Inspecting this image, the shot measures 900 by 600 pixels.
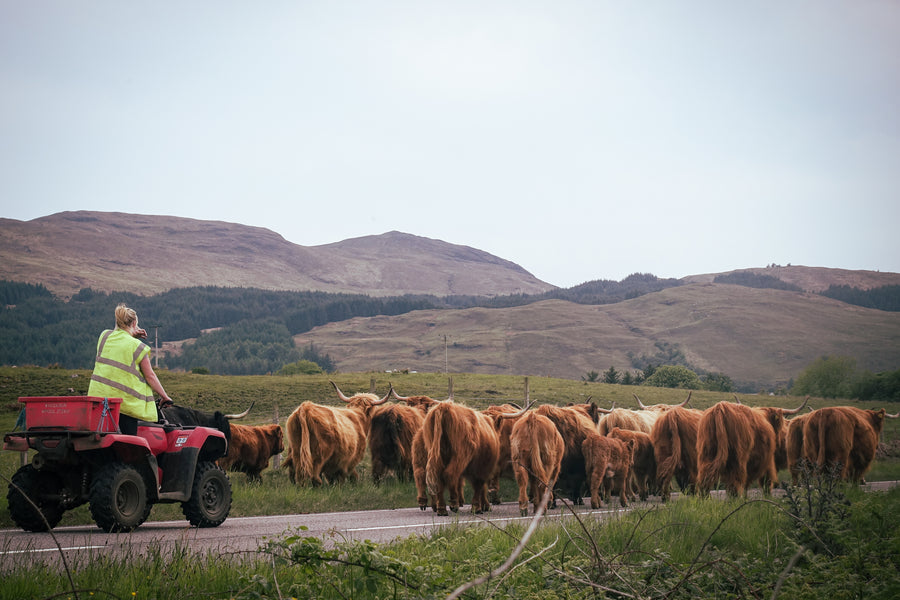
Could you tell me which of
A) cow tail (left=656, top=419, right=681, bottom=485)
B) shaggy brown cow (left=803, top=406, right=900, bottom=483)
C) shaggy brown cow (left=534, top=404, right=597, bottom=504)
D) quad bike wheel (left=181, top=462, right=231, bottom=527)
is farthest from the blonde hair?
shaggy brown cow (left=803, top=406, right=900, bottom=483)

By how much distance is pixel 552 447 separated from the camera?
12672 millimetres

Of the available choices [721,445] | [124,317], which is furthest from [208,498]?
[721,445]

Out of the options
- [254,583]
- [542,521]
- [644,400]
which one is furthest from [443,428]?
[644,400]

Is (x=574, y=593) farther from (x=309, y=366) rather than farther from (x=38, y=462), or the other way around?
(x=309, y=366)

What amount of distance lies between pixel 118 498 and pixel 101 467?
392 millimetres

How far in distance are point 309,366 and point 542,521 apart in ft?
335

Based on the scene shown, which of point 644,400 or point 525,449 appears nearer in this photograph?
point 525,449

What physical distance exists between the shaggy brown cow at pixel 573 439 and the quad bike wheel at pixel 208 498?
235 inches

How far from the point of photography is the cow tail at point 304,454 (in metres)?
16.0

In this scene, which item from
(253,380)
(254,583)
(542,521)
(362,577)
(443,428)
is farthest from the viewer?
(253,380)

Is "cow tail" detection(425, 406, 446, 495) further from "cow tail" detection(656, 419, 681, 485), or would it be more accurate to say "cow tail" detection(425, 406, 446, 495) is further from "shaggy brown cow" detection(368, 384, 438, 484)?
"cow tail" detection(656, 419, 681, 485)

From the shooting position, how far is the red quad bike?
8.43m

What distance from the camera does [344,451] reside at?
54.3ft

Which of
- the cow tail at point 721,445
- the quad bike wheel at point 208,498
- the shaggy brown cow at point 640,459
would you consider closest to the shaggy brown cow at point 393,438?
the shaggy brown cow at point 640,459
